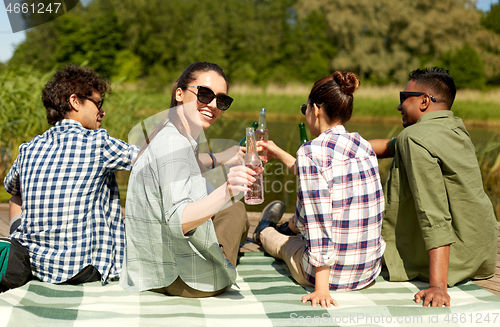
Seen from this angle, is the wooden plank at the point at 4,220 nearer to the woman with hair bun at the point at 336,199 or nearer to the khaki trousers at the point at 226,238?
the khaki trousers at the point at 226,238

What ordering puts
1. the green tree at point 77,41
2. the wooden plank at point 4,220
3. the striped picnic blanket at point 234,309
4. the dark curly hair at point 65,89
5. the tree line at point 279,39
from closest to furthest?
the striped picnic blanket at point 234,309 → the dark curly hair at point 65,89 → the wooden plank at point 4,220 → the tree line at point 279,39 → the green tree at point 77,41

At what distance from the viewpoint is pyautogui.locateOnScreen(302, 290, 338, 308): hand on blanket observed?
2.04 m

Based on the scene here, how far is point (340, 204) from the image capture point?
2.14 metres

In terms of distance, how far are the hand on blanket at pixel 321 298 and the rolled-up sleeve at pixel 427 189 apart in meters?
0.59

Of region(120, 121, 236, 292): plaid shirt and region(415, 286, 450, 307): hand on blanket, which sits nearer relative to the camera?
region(120, 121, 236, 292): plaid shirt

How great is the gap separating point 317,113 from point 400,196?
721 mm

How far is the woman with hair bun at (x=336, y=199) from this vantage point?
2.08 meters

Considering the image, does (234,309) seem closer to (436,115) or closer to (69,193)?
(69,193)

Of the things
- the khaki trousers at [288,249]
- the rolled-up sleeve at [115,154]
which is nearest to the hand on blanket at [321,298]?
the khaki trousers at [288,249]

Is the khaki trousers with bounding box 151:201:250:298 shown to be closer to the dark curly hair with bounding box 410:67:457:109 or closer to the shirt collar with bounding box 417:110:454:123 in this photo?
the shirt collar with bounding box 417:110:454:123

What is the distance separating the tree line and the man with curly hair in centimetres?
2341

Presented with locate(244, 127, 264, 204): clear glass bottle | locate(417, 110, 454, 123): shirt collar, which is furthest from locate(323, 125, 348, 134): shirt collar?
locate(417, 110, 454, 123): shirt collar

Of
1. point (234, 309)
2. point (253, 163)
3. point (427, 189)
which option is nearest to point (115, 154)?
point (253, 163)

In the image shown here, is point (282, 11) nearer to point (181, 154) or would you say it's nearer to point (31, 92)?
point (31, 92)
